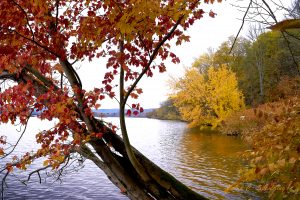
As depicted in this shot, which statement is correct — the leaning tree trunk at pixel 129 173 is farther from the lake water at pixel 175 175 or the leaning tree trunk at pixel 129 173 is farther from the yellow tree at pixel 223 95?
the yellow tree at pixel 223 95

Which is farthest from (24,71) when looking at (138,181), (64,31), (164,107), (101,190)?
(164,107)

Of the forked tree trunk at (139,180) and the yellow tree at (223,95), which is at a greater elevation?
the yellow tree at (223,95)

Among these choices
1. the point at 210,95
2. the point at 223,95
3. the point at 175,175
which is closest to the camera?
the point at 175,175

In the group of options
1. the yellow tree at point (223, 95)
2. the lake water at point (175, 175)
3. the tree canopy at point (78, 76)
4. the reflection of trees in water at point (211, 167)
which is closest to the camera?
the tree canopy at point (78, 76)

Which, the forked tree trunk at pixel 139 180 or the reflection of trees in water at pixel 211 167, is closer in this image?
the forked tree trunk at pixel 139 180

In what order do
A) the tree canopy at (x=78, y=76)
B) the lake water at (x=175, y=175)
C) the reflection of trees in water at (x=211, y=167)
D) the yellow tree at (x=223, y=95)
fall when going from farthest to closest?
the yellow tree at (x=223, y=95) → the reflection of trees in water at (x=211, y=167) → the lake water at (x=175, y=175) → the tree canopy at (x=78, y=76)

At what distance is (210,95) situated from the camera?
40.0 m

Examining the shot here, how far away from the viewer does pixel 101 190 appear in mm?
15344

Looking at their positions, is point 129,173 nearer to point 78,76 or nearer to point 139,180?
point 139,180

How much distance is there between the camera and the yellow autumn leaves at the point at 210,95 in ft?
127

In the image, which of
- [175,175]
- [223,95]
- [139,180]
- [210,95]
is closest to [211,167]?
[175,175]

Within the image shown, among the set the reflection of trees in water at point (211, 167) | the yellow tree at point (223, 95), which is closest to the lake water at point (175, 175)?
the reflection of trees in water at point (211, 167)

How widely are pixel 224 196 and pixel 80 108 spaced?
988 centimetres

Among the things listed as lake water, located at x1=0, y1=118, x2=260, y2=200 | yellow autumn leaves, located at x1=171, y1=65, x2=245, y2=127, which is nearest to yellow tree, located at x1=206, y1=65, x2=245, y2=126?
yellow autumn leaves, located at x1=171, y1=65, x2=245, y2=127
